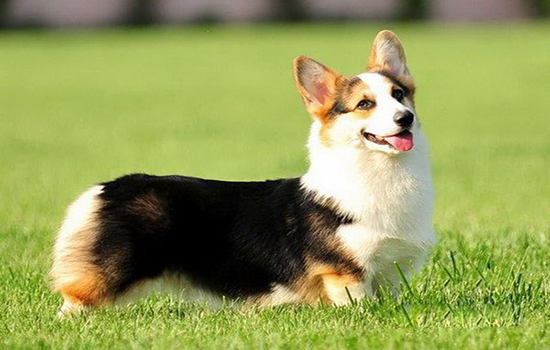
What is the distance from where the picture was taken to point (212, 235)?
617 centimetres

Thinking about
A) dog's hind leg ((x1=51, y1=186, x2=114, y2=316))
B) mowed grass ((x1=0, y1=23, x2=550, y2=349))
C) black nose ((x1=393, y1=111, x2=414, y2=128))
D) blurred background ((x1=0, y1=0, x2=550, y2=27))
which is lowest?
blurred background ((x1=0, y1=0, x2=550, y2=27))

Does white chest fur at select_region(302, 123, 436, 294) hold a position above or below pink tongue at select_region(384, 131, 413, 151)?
below

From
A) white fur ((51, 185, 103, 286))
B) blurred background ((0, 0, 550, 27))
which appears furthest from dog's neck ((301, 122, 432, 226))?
blurred background ((0, 0, 550, 27))

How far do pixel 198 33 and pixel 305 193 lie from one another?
129 ft

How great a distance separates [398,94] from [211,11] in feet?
153

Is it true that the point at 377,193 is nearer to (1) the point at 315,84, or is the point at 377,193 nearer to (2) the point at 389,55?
(1) the point at 315,84

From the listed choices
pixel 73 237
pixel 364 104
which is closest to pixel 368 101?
pixel 364 104

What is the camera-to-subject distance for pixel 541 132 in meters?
18.3

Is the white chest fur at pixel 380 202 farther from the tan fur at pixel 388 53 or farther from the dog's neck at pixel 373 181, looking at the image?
the tan fur at pixel 388 53

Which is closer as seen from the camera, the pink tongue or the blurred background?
the pink tongue

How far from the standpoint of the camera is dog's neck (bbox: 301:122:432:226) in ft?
19.8

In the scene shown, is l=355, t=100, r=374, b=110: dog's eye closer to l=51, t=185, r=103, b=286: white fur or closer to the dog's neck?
the dog's neck

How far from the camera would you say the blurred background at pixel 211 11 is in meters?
51.4

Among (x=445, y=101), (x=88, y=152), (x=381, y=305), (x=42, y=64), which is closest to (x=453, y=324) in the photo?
(x=381, y=305)
